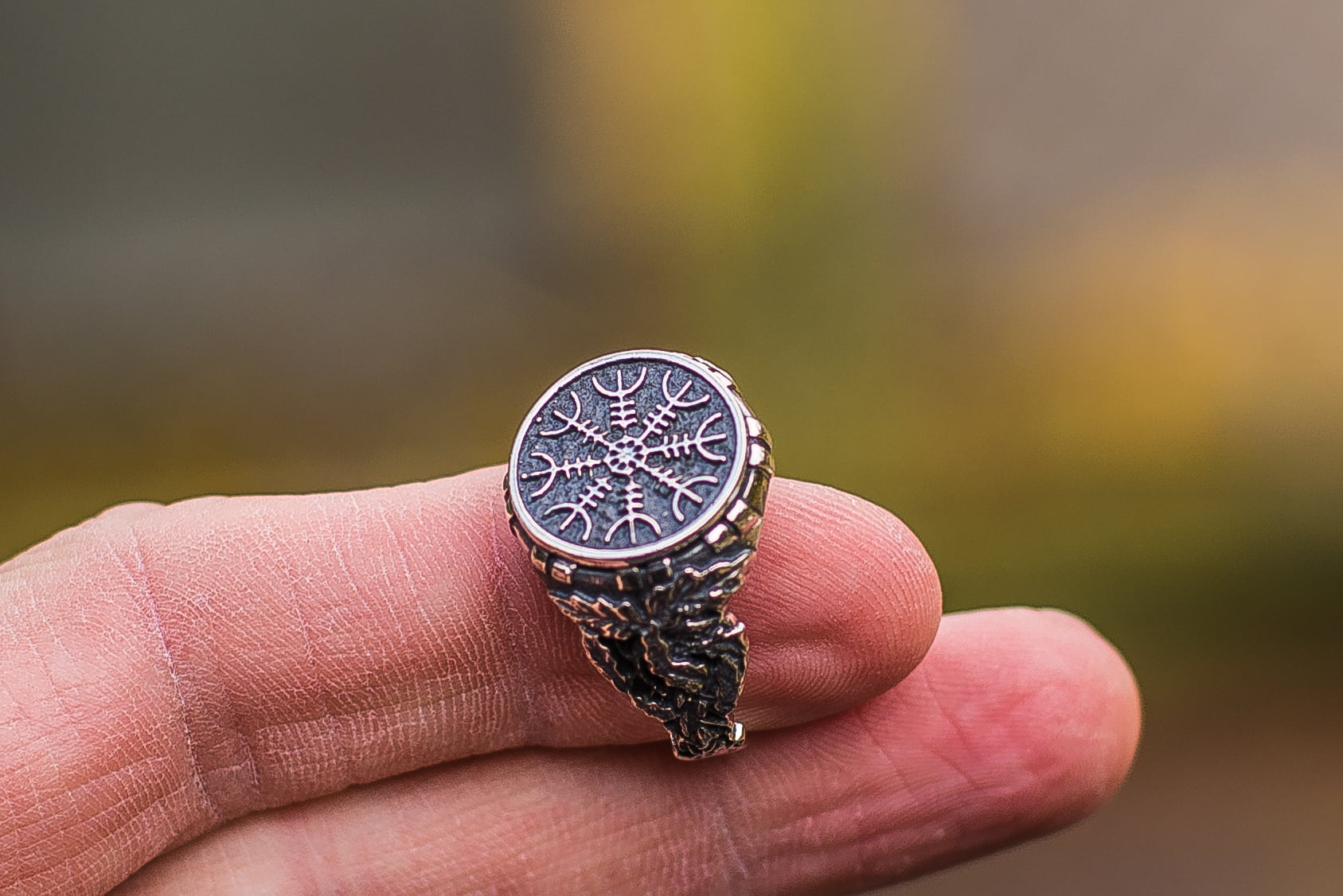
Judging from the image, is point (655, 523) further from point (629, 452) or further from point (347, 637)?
point (347, 637)

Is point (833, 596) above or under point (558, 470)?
under

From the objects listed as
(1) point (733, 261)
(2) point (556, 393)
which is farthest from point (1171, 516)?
(2) point (556, 393)

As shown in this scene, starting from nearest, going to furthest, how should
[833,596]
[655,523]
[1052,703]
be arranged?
[655,523] < [833,596] < [1052,703]

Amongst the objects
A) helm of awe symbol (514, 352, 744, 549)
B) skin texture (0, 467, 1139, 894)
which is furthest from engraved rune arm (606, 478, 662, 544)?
skin texture (0, 467, 1139, 894)

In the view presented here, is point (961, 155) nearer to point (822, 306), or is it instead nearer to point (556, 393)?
point (822, 306)

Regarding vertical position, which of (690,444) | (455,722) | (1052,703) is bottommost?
(1052,703)

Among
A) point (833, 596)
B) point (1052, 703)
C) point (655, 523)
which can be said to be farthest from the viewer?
point (1052, 703)

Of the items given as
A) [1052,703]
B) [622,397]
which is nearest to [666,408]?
[622,397]
